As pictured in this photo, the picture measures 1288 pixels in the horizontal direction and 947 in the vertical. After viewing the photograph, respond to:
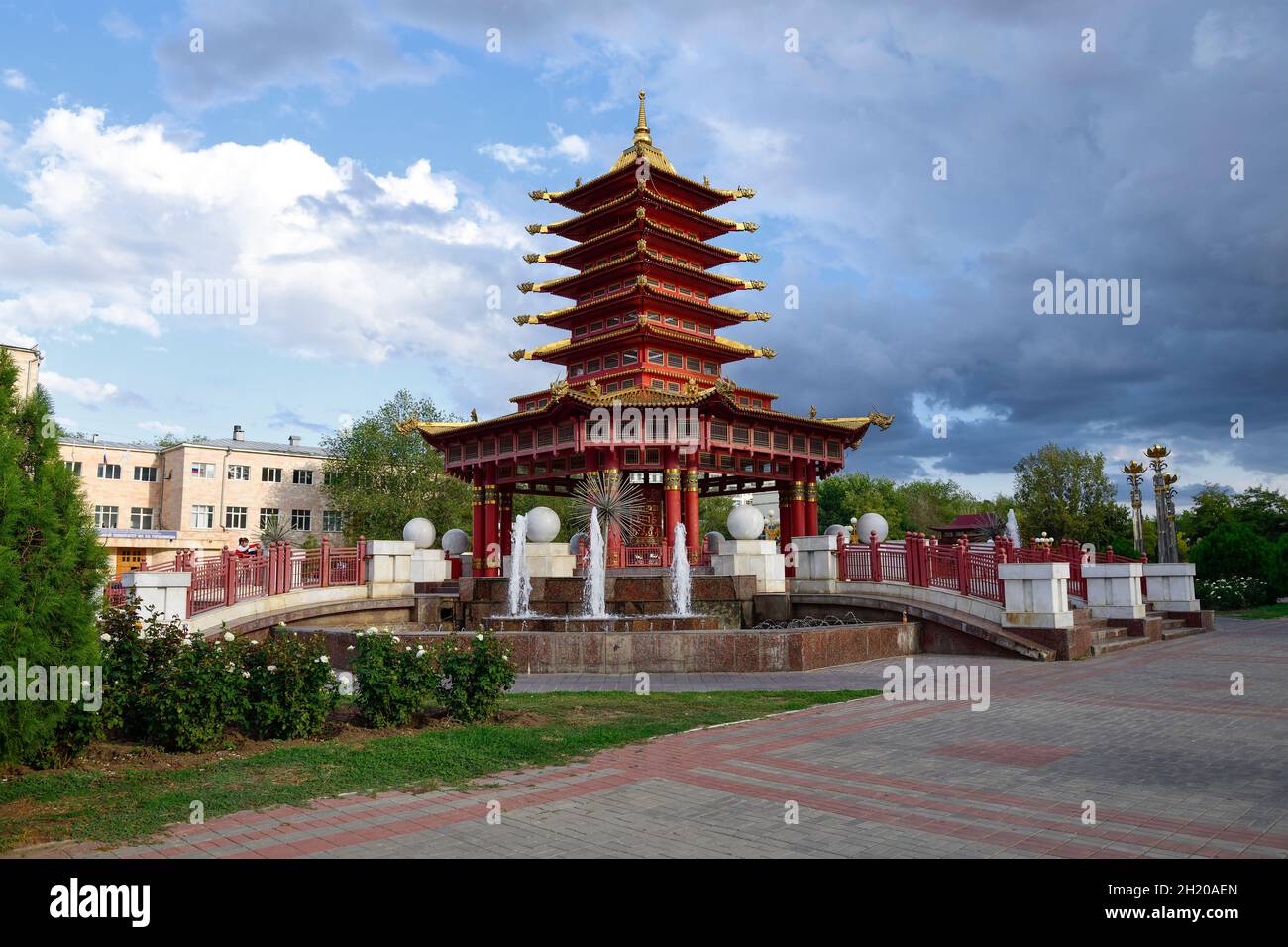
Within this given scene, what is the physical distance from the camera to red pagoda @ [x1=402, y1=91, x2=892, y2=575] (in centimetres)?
2558

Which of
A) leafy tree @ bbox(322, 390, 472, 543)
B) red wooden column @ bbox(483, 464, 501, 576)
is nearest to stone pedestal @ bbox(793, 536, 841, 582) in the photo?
red wooden column @ bbox(483, 464, 501, 576)

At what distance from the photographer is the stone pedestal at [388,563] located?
22.5 meters

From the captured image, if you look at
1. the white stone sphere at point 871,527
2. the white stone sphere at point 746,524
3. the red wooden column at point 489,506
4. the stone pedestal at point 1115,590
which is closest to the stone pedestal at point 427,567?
the red wooden column at point 489,506

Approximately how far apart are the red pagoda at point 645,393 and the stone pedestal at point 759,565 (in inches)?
166

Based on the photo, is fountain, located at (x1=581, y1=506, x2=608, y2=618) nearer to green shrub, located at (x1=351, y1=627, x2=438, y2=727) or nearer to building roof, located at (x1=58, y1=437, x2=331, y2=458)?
green shrub, located at (x1=351, y1=627, x2=438, y2=727)

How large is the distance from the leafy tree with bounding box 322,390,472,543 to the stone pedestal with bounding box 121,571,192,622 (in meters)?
31.1

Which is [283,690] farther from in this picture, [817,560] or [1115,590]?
[1115,590]

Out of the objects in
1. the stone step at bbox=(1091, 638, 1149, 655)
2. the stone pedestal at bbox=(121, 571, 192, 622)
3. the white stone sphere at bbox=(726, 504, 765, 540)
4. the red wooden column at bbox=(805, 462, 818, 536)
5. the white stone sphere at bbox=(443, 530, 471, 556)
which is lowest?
the stone step at bbox=(1091, 638, 1149, 655)

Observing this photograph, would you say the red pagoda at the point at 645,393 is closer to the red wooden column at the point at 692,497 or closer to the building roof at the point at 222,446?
the red wooden column at the point at 692,497

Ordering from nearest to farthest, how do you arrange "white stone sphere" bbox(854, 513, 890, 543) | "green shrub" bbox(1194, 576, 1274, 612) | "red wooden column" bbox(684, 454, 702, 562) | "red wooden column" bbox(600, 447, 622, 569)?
"red wooden column" bbox(600, 447, 622, 569) < "white stone sphere" bbox(854, 513, 890, 543) < "red wooden column" bbox(684, 454, 702, 562) < "green shrub" bbox(1194, 576, 1274, 612)

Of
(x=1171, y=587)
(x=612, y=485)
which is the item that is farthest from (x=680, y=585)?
(x=1171, y=587)

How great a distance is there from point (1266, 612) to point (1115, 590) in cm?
1335

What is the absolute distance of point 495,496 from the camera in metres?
30.4
